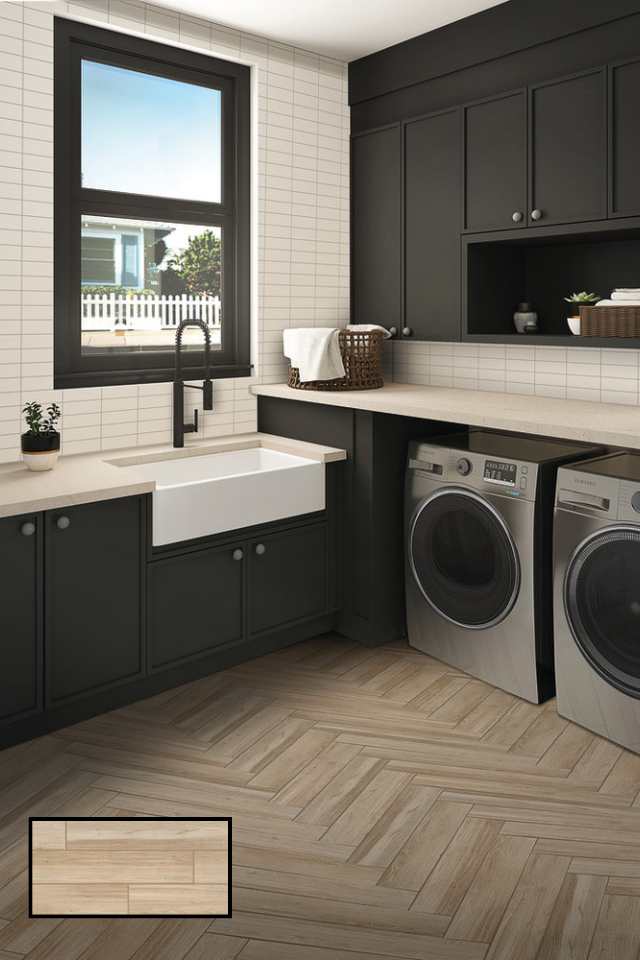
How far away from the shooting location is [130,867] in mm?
2127

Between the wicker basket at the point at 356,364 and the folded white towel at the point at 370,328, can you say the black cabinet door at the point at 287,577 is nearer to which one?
the wicker basket at the point at 356,364

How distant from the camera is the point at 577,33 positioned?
10.0 ft

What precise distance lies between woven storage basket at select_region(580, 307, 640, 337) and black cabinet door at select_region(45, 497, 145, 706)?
69.4 inches

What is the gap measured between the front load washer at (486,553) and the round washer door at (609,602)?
20 cm

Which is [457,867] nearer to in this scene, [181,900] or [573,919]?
[573,919]

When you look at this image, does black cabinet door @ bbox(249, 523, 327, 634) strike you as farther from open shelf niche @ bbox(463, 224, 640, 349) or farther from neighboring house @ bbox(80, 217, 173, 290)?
neighboring house @ bbox(80, 217, 173, 290)

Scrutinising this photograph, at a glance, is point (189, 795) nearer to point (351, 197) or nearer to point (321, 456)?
point (321, 456)

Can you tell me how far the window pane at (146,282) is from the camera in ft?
11.1

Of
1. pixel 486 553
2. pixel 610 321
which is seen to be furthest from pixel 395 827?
pixel 610 321

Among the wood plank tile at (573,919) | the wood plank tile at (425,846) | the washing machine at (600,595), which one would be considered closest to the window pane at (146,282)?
the washing machine at (600,595)

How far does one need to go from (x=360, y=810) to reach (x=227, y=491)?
121 centimetres

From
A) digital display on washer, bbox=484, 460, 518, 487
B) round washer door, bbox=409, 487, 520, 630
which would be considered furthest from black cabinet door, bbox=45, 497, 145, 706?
digital display on washer, bbox=484, 460, 518, 487

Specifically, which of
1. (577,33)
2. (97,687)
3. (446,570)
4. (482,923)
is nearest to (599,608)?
(446,570)

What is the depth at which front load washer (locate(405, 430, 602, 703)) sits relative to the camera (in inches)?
114
